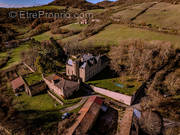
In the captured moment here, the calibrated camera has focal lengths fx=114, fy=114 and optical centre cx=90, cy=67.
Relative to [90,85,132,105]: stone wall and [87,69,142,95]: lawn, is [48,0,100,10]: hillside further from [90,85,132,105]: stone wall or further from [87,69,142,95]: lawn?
[90,85,132,105]: stone wall

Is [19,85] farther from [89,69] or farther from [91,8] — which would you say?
[91,8]

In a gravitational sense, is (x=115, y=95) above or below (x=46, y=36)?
below

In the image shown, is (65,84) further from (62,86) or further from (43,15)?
(43,15)

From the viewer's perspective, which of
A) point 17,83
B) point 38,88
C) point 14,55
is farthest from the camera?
point 14,55

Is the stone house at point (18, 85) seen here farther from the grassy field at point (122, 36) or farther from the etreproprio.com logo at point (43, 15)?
the etreproprio.com logo at point (43, 15)

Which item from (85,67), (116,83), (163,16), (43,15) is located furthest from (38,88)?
(163,16)

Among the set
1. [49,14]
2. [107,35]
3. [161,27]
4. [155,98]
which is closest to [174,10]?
[161,27]
